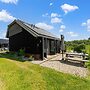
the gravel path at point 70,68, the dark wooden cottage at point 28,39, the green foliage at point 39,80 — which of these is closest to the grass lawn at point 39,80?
the green foliage at point 39,80

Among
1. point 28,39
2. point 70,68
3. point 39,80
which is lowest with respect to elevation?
point 39,80

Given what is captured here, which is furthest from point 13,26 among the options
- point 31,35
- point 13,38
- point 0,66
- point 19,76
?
point 19,76

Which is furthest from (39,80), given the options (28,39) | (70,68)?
(28,39)

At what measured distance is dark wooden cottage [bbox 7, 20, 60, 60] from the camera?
63.9 feet

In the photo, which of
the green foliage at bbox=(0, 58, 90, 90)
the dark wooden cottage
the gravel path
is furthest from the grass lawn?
the dark wooden cottage

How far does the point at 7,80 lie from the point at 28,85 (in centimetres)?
193

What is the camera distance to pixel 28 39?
20781 millimetres

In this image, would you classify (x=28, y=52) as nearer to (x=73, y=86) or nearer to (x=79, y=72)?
(x=79, y=72)

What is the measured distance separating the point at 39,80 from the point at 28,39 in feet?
34.2

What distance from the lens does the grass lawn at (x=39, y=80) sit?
393 inches

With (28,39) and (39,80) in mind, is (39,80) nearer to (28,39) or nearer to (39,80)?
(39,80)

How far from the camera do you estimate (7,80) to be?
11344 mm

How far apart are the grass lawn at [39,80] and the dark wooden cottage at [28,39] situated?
20.6 feet

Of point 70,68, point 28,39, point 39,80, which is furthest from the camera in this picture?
point 28,39
